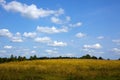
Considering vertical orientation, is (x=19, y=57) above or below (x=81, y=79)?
above

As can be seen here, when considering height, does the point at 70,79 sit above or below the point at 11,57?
below

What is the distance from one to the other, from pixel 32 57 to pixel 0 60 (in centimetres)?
1395

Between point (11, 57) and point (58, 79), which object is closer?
point (58, 79)

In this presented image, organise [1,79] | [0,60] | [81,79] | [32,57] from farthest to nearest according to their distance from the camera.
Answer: [32,57] → [0,60] → [81,79] → [1,79]

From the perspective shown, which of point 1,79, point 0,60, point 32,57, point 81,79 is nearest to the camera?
point 1,79

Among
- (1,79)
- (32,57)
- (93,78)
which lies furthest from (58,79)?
(32,57)

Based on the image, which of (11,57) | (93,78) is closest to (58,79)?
(93,78)

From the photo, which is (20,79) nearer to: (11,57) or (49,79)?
(49,79)

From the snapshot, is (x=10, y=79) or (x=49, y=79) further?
(x=49, y=79)

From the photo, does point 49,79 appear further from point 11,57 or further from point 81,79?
point 11,57

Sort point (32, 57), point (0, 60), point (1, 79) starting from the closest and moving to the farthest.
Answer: point (1, 79) → point (0, 60) → point (32, 57)

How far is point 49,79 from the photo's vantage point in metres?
25.8

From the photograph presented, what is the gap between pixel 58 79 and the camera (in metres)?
26.1

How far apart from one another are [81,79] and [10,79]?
681 centimetres
